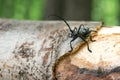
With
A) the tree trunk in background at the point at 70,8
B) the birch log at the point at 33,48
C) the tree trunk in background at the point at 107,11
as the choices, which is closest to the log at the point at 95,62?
the birch log at the point at 33,48

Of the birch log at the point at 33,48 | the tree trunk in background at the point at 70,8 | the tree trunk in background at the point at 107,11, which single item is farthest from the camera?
the tree trunk in background at the point at 107,11

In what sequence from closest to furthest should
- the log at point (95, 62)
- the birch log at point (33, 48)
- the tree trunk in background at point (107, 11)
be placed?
1. the log at point (95, 62)
2. the birch log at point (33, 48)
3. the tree trunk in background at point (107, 11)

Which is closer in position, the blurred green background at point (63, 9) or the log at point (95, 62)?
the log at point (95, 62)

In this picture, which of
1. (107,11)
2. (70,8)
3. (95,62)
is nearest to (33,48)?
(95,62)

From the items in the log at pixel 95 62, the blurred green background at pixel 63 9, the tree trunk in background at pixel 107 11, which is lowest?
the tree trunk in background at pixel 107 11

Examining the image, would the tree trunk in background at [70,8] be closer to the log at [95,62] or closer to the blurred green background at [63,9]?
the blurred green background at [63,9]

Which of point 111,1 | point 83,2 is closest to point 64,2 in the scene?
point 83,2

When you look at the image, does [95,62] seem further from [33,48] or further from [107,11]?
[107,11]

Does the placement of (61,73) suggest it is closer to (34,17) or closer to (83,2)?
(83,2)
